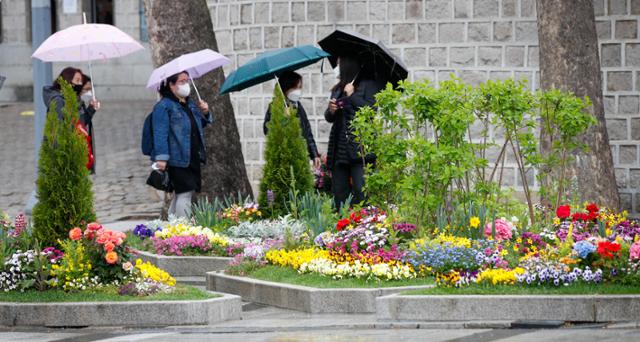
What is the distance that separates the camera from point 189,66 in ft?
51.5

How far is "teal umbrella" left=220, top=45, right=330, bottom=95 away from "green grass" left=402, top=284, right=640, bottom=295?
5.31 metres

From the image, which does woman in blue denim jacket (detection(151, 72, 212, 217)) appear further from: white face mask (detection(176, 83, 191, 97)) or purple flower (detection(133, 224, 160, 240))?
purple flower (detection(133, 224, 160, 240))

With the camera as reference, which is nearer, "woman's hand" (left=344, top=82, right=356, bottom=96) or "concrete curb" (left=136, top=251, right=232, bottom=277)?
"concrete curb" (left=136, top=251, right=232, bottom=277)

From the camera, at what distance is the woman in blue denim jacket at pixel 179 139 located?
1545cm

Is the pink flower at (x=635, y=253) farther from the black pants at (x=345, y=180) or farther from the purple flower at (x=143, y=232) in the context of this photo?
the purple flower at (x=143, y=232)

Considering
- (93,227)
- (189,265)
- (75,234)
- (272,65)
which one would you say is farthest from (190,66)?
(75,234)

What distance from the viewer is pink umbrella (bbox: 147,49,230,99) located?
612 inches

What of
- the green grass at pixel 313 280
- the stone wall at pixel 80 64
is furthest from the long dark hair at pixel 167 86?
the stone wall at pixel 80 64

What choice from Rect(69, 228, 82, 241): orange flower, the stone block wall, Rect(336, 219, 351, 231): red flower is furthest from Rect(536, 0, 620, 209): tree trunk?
Rect(69, 228, 82, 241): orange flower

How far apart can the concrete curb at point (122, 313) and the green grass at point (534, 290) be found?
1.42m

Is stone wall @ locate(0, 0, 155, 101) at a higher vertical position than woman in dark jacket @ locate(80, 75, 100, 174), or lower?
higher

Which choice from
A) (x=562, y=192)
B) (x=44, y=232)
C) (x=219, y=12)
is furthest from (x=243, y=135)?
(x=44, y=232)

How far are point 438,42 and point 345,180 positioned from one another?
13.2 feet

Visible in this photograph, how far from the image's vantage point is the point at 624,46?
18828mm
